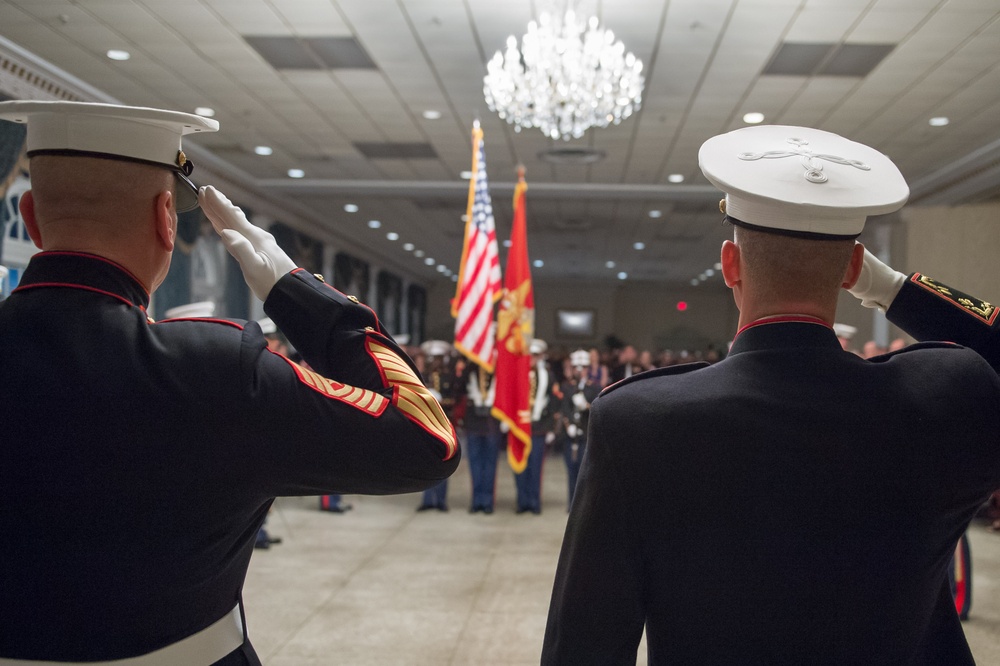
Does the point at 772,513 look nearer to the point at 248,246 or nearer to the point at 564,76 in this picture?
the point at 248,246

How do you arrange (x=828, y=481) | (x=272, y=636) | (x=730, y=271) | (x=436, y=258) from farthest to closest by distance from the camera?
(x=436, y=258)
(x=272, y=636)
(x=730, y=271)
(x=828, y=481)

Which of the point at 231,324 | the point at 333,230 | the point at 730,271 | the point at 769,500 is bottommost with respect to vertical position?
the point at 769,500

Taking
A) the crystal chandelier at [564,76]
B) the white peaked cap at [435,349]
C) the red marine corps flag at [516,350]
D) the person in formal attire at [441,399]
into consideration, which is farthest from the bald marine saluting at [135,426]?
the white peaked cap at [435,349]

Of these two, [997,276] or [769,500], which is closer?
[769,500]

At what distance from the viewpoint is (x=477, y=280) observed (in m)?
6.76

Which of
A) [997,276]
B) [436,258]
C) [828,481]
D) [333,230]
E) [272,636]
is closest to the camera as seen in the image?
[828,481]

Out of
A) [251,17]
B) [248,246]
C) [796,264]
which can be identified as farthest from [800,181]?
[251,17]

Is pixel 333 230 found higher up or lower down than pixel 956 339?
higher up

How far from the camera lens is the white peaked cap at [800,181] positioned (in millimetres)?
1079

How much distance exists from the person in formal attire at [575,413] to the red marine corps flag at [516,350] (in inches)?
55.9

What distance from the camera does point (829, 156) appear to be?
1.17 meters

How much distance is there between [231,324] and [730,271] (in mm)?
682

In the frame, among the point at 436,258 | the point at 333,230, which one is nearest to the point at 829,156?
the point at 333,230

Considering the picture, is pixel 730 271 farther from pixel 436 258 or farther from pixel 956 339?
pixel 436 258
